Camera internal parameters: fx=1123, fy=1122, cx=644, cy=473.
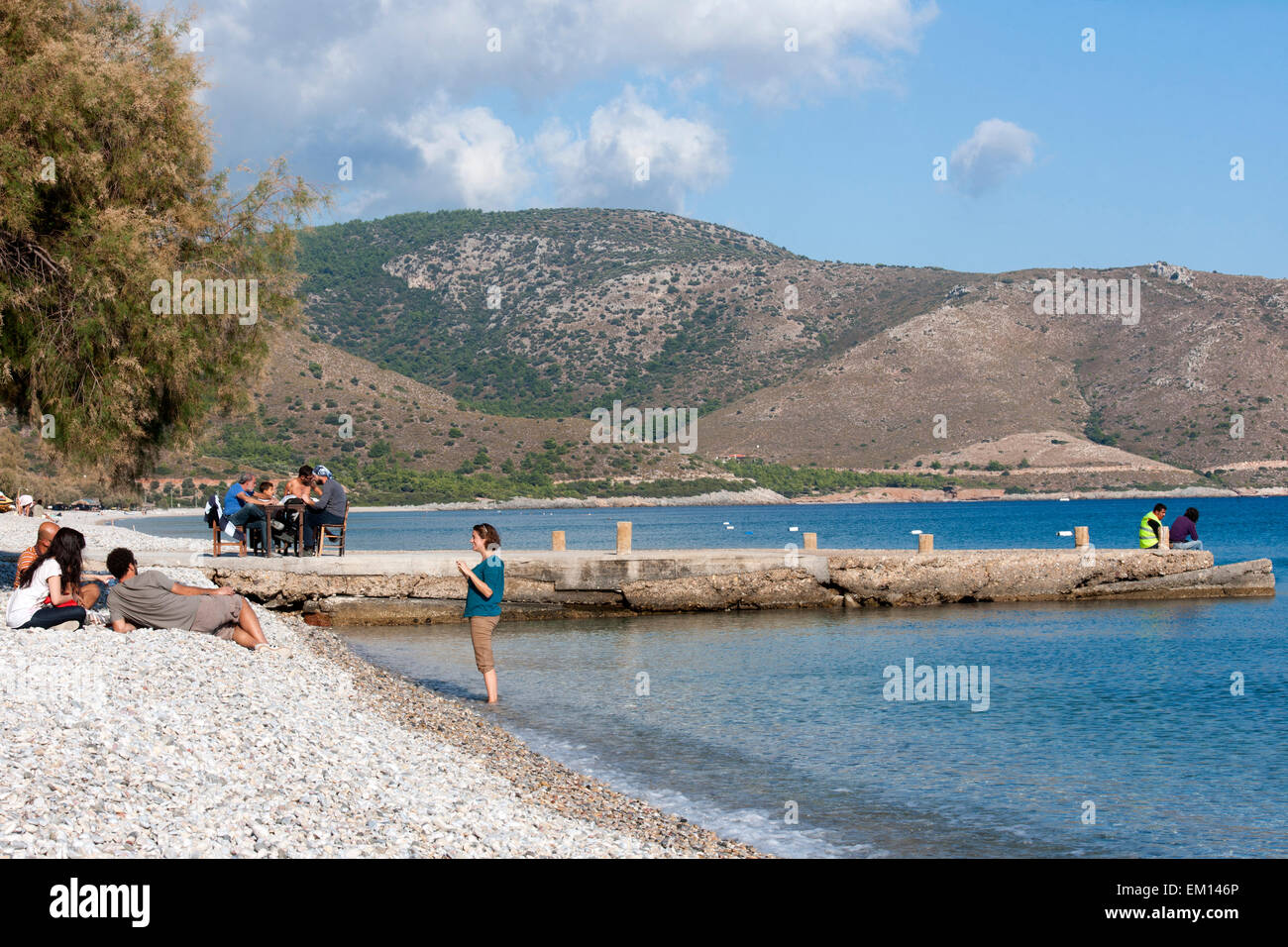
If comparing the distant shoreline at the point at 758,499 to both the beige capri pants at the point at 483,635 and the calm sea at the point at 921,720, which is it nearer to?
the calm sea at the point at 921,720

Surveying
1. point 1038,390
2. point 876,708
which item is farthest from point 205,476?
point 876,708

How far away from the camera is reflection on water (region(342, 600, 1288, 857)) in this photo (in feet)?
31.4

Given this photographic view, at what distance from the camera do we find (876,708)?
14.8 meters

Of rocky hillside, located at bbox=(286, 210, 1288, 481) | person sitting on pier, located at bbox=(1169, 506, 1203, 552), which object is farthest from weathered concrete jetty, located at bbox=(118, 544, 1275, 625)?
rocky hillside, located at bbox=(286, 210, 1288, 481)

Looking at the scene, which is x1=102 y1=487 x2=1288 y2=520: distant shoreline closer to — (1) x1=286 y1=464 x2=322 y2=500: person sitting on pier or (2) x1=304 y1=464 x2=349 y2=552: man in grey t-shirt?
(2) x1=304 y1=464 x2=349 y2=552: man in grey t-shirt

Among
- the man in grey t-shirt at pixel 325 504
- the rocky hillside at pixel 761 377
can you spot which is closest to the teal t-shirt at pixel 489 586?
the man in grey t-shirt at pixel 325 504

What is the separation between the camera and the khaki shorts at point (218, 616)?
42.1 feet

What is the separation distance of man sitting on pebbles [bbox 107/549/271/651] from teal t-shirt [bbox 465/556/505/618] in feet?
8.22

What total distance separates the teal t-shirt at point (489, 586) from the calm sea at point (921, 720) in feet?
4.94

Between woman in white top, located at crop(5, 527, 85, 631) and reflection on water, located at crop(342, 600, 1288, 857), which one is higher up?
woman in white top, located at crop(5, 527, 85, 631)

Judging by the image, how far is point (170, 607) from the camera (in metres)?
12.7

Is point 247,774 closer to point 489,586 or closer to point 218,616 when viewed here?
point 489,586

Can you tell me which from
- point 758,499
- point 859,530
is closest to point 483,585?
point 859,530
